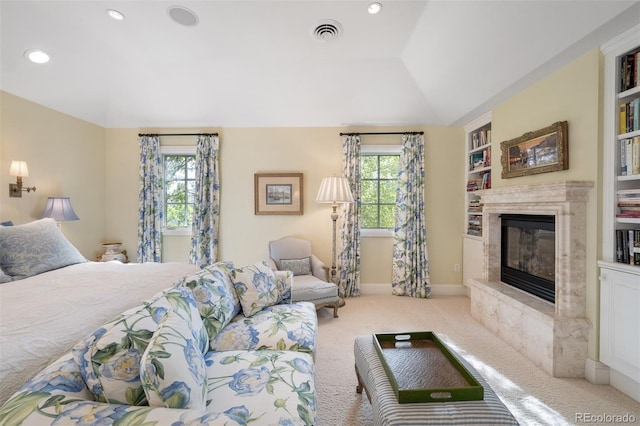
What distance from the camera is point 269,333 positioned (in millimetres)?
1745

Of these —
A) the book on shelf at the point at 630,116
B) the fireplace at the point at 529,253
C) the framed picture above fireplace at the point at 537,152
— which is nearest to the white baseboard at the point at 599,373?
the fireplace at the point at 529,253

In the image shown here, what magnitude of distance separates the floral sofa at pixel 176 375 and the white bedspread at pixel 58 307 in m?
0.14

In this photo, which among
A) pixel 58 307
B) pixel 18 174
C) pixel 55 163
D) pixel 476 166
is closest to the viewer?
pixel 58 307

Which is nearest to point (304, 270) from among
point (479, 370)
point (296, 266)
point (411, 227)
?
point (296, 266)

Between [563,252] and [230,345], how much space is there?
264cm

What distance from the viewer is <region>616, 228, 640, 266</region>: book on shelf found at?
182cm

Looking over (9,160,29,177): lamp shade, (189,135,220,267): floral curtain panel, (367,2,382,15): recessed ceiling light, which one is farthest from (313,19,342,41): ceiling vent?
(9,160,29,177): lamp shade

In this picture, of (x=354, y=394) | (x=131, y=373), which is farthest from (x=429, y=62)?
A: (x=131, y=373)

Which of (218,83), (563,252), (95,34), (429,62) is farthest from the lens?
(218,83)

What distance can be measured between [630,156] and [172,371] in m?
2.99

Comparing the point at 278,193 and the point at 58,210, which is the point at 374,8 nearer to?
the point at 278,193

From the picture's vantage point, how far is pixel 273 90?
3.62 metres

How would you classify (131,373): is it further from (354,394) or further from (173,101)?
(173,101)

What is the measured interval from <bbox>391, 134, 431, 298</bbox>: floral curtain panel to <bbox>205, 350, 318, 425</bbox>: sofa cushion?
2.77 m
